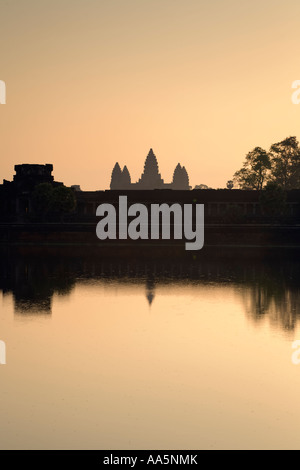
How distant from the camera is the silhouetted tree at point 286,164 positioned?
4530 inches

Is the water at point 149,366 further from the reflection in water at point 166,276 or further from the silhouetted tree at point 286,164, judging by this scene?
the silhouetted tree at point 286,164

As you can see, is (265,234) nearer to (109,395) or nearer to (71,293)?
(71,293)

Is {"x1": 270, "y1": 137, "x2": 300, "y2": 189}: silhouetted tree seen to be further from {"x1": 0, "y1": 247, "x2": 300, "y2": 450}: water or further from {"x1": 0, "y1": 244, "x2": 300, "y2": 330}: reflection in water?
{"x1": 0, "y1": 247, "x2": 300, "y2": 450}: water

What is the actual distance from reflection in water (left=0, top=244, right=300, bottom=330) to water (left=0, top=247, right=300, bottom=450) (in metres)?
0.18

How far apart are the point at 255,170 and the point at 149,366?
10220 cm

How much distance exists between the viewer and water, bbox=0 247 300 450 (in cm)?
937

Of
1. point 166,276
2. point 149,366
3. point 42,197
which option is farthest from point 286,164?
point 149,366

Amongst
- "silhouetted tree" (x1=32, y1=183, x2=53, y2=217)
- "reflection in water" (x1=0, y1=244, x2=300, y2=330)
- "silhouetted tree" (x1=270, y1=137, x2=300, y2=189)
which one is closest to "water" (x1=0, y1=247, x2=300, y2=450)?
"reflection in water" (x1=0, y1=244, x2=300, y2=330)

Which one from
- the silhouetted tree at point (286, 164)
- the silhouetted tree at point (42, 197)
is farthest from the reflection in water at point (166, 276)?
the silhouetted tree at point (286, 164)

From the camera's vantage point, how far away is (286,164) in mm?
116188

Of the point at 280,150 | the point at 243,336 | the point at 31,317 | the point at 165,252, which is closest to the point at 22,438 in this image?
the point at 243,336

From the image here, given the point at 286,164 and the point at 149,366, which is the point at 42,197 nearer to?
the point at 286,164

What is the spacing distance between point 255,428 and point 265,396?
1.69m

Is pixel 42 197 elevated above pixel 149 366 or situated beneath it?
elevated above
